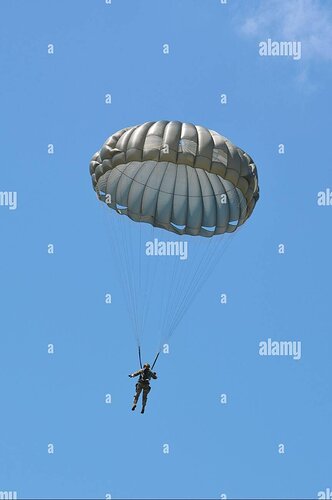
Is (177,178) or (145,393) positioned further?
(177,178)

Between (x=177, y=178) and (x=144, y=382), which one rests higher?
(x=177, y=178)

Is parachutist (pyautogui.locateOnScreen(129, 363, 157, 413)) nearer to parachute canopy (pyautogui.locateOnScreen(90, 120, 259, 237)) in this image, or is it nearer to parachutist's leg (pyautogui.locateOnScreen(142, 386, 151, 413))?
parachutist's leg (pyautogui.locateOnScreen(142, 386, 151, 413))

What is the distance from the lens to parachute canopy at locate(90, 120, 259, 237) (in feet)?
157

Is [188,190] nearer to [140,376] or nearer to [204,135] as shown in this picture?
[204,135]

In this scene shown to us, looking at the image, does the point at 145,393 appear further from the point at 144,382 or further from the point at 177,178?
the point at 177,178

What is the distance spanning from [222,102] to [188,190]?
4401 mm

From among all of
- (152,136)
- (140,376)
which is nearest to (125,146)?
(152,136)

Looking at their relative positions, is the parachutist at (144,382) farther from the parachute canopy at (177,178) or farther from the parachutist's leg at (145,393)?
the parachute canopy at (177,178)

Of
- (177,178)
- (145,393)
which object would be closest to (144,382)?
→ (145,393)

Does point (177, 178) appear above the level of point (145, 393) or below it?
above

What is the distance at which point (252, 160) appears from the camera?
4981 cm

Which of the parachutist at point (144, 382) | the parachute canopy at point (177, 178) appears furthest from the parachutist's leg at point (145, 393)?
the parachute canopy at point (177, 178)

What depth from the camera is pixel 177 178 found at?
164 feet

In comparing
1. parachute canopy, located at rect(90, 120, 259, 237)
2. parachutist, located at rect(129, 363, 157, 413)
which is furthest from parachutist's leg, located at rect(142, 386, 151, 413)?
parachute canopy, located at rect(90, 120, 259, 237)
